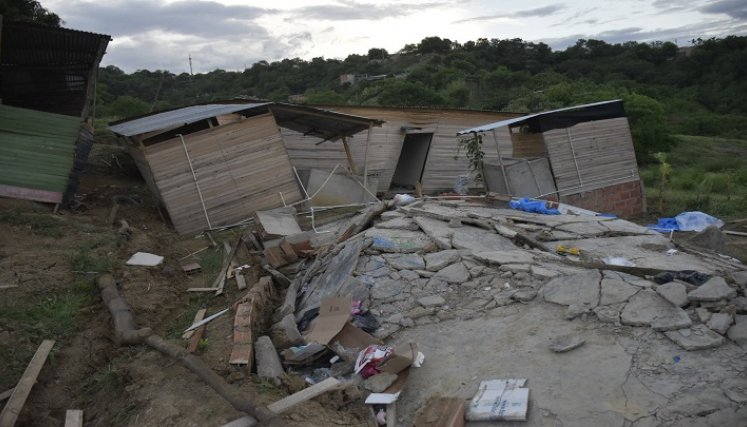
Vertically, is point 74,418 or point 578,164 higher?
point 74,418

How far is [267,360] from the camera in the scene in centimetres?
478

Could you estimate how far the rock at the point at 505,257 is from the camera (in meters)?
5.75

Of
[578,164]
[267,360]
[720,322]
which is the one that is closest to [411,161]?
[578,164]

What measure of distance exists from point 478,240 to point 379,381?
2.98 meters

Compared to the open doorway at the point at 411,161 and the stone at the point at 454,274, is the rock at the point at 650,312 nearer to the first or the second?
the stone at the point at 454,274

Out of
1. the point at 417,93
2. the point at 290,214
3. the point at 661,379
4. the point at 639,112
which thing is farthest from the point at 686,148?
the point at 661,379

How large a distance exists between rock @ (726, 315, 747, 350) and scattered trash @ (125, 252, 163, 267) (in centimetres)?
663

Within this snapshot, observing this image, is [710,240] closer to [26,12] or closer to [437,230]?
[437,230]

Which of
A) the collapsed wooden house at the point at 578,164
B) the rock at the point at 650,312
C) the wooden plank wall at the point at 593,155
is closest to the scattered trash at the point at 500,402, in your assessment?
the rock at the point at 650,312

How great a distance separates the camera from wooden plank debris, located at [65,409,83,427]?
13.2ft

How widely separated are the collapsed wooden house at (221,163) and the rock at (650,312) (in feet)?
23.6

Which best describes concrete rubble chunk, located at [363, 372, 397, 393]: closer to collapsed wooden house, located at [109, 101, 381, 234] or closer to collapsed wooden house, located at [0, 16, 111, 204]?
collapsed wooden house, located at [109, 101, 381, 234]

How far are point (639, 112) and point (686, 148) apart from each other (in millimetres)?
5427

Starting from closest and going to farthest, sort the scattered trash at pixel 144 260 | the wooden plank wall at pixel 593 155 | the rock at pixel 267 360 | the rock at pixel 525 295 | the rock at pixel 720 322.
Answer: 1. the rock at pixel 720 322
2. the rock at pixel 267 360
3. the rock at pixel 525 295
4. the scattered trash at pixel 144 260
5. the wooden plank wall at pixel 593 155
